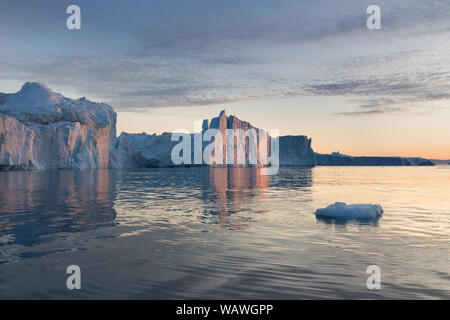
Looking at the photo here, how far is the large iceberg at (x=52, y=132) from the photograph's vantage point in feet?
236

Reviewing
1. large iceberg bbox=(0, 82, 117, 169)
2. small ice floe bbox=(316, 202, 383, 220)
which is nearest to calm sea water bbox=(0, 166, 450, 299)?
small ice floe bbox=(316, 202, 383, 220)

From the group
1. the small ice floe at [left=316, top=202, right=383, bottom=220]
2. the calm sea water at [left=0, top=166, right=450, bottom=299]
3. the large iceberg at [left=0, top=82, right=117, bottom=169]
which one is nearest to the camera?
the calm sea water at [left=0, top=166, right=450, bottom=299]

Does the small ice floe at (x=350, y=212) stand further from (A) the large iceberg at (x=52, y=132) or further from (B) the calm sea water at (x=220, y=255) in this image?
(A) the large iceberg at (x=52, y=132)

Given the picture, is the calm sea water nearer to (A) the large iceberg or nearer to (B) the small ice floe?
(B) the small ice floe

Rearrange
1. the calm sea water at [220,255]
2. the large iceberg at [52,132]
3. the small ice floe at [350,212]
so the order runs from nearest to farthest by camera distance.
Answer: the calm sea water at [220,255] < the small ice floe at [350,212] < the large iceberg at [52,132]

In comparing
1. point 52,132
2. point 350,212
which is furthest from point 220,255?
point 52,132

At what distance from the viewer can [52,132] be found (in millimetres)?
83438

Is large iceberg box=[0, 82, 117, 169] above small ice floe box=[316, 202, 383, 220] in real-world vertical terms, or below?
above

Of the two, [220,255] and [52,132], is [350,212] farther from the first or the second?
[52,132]

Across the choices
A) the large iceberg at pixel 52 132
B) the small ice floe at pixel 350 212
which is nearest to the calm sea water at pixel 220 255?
the small ice floe at pixel 350 212

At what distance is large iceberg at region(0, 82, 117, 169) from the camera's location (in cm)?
7188
